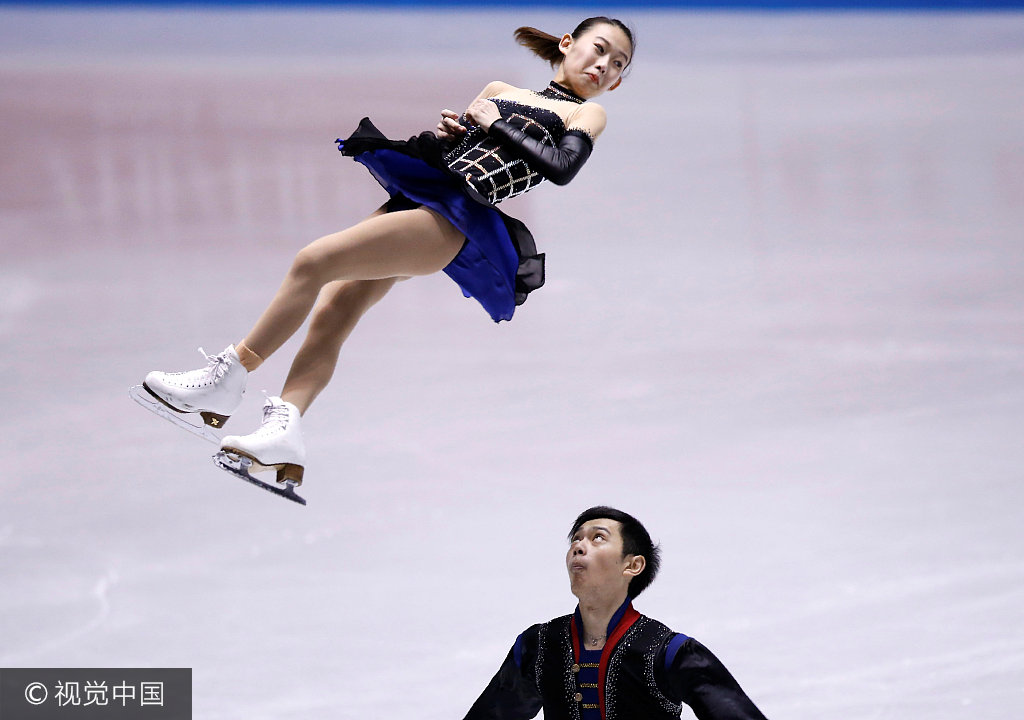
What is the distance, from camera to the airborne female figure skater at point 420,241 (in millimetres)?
3695

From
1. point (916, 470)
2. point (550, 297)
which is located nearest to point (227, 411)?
point (916, 470)

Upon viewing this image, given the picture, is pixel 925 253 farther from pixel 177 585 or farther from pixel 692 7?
pixel 177 585

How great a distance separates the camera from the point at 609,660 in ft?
12.0

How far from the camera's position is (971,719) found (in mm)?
4785

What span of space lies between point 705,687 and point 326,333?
4.78 feet

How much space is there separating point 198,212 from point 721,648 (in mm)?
4682

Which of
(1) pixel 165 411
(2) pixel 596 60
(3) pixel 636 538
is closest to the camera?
(1) pixel 165 411

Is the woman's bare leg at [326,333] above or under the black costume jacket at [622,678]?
above

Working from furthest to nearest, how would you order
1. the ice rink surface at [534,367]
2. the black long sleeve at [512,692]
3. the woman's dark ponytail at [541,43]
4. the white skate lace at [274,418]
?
the ice rink surface at [534,367]
the woman's dark ponytail at [541,43]
the black long sleeve at [512,692]
the white skate lace at [274,418]

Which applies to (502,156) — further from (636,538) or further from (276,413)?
(636,538)

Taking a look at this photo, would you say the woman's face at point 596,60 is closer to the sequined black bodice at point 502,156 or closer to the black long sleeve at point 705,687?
the sequined black bodice at point 502,156

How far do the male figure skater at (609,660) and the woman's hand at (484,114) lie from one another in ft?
3.78

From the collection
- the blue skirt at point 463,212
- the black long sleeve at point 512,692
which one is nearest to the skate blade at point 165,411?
the blue skirt at point 463,212

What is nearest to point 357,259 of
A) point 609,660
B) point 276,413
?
point 276,413
